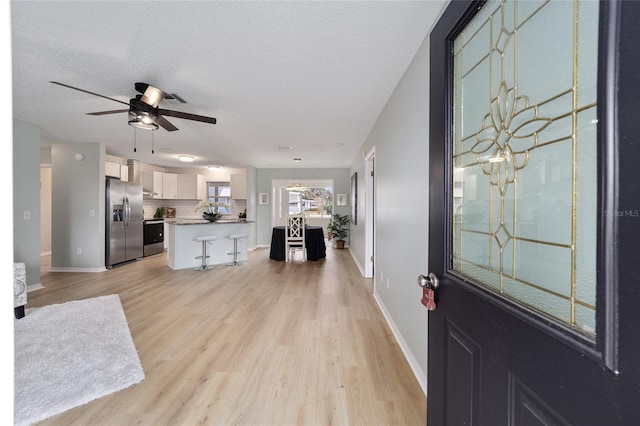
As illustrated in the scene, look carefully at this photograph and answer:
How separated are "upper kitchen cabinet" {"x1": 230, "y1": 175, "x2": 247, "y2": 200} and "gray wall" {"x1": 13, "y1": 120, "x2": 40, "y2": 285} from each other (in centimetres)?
450

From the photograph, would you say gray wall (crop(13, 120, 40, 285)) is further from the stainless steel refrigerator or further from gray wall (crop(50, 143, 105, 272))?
the stainless steel refrigerator

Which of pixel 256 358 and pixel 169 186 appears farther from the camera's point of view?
pixel 169 186

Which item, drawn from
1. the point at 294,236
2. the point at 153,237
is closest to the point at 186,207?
the point at 153,237

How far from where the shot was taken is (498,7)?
2.56ft

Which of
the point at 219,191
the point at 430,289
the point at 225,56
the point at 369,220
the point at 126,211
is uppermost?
the point at 225,56

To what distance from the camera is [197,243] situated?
5.68 m

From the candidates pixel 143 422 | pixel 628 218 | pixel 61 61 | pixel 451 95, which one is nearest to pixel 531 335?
pixel 628 218

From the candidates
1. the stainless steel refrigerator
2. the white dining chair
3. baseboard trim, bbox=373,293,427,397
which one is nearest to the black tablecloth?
the white dining chair

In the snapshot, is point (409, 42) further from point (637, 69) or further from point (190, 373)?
point (190, 373)

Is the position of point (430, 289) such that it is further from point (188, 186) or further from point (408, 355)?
point (188, 186)

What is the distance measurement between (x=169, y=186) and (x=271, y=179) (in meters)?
2.95

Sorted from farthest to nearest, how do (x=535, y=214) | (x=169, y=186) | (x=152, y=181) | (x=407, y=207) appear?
(x=169, y=186) → (x=152, y=181) → (x=407, y=207) → (x=535, y=214)

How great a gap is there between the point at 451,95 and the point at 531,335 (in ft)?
2.61

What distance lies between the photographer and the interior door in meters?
0.44
